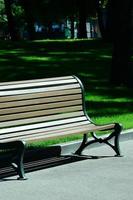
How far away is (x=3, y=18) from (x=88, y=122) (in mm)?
75809

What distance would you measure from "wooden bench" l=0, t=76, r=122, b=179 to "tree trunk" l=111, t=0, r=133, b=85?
6730 millimetres

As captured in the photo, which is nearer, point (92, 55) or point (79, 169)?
point (79, 169)

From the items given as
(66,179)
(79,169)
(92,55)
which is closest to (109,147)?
(79,169)

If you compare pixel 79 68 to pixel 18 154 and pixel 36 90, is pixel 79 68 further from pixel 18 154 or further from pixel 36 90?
pixel 18 154

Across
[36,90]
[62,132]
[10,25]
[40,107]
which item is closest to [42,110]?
[40,107]

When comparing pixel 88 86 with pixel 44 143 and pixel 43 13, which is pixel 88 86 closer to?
pixel 44 143

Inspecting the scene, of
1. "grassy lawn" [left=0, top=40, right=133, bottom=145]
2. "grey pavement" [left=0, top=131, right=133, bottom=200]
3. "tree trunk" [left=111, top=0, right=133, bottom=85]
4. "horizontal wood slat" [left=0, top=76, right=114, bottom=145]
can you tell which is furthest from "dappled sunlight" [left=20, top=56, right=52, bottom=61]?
"grey pavement" [left=0, top=131, right=133, bottom=200]

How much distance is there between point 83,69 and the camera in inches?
715

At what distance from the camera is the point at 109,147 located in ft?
31.1

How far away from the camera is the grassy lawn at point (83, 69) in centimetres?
1242

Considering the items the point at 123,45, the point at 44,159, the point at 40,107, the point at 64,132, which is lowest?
the point at 44,159

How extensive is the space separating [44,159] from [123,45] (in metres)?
7.88

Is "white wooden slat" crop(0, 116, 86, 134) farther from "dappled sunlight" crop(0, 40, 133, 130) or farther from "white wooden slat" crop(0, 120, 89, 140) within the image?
"dappled sunlight" crop(0, 40, 133, 130)

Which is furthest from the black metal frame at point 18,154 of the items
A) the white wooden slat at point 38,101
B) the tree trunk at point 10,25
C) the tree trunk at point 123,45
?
the tree trunk at point 10,25
